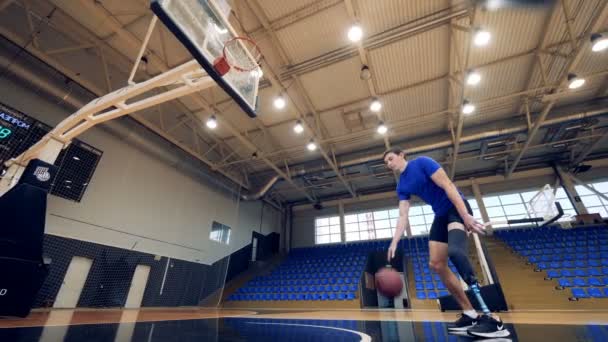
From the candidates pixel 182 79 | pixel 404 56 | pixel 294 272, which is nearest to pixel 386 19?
pixel 404 56

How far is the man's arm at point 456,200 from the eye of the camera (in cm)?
186

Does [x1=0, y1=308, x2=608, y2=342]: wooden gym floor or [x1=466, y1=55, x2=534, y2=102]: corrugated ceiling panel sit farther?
[x1=466, y1=55, x2=534, y2=102]: corrugated ceiling panel

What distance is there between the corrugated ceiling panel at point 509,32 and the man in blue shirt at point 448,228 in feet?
16.3

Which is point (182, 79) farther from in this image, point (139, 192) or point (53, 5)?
point (139, 192)

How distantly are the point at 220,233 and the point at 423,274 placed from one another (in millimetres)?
8064

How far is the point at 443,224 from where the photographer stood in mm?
2152

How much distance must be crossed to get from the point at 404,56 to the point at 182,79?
5.57 m

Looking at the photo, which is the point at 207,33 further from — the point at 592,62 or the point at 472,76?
the point at 592,62

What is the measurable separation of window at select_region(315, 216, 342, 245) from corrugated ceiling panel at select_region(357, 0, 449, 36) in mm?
10704

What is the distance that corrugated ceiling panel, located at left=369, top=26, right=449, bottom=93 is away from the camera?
6.21 m

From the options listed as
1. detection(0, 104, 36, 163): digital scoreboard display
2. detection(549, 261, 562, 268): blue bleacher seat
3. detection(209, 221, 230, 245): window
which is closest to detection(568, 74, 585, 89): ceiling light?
detection(549, 261, 562, 268): blue bleacher seat

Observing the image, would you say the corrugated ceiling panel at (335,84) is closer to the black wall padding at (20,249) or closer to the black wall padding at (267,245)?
the black wall padding at (20,249)

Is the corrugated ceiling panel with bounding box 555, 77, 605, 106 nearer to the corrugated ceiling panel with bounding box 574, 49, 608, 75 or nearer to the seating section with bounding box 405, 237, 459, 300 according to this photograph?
the corrugated ceiling panel with bounding box 574, 49, 608, 75

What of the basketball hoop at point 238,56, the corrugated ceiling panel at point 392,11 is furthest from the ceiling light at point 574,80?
the basketball hoop at point 238,56
